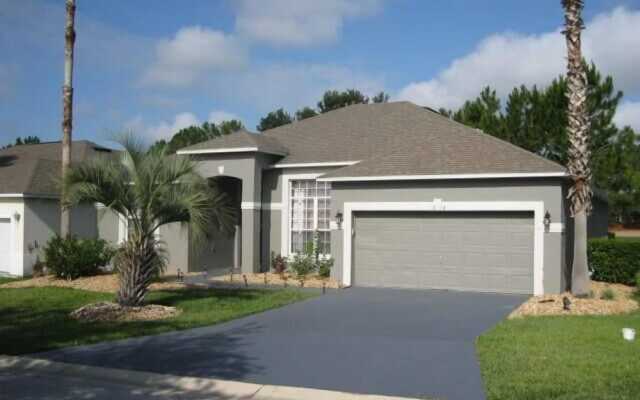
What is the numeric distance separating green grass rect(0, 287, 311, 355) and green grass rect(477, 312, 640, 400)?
5372 mm

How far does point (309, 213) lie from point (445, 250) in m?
5.10

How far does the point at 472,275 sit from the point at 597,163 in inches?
626

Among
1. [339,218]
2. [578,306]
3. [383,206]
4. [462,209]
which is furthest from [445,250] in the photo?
[578,306]

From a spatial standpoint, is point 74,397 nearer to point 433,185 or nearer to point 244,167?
point 433,185

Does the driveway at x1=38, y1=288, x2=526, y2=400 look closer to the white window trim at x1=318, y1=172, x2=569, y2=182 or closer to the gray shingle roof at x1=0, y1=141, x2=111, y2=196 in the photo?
the white window trim at x1=318, y1=172, x2=569, y2=182

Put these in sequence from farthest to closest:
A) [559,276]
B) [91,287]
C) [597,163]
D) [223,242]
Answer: [597,163], [223,242], [91,287], [559,276]

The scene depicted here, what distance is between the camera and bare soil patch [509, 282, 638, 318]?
12.9 metres

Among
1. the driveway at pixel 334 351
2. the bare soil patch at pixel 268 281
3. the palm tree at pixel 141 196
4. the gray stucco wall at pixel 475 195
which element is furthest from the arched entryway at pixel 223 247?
the driveway at pixel 334 351

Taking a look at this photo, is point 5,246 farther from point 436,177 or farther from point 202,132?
point 202,132

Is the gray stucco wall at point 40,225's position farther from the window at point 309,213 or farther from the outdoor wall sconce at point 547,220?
the outdoor wall sconce at point 547,220

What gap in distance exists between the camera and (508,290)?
53.0 feet

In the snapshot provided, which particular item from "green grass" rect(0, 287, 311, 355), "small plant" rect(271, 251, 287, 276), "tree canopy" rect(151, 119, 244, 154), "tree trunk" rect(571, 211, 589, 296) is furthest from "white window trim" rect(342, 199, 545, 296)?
"tree canopy" rect(151, 119, 244, 154)

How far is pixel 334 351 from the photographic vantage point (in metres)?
9.52

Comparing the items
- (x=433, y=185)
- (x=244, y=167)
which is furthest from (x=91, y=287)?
(x=433, y=185)
